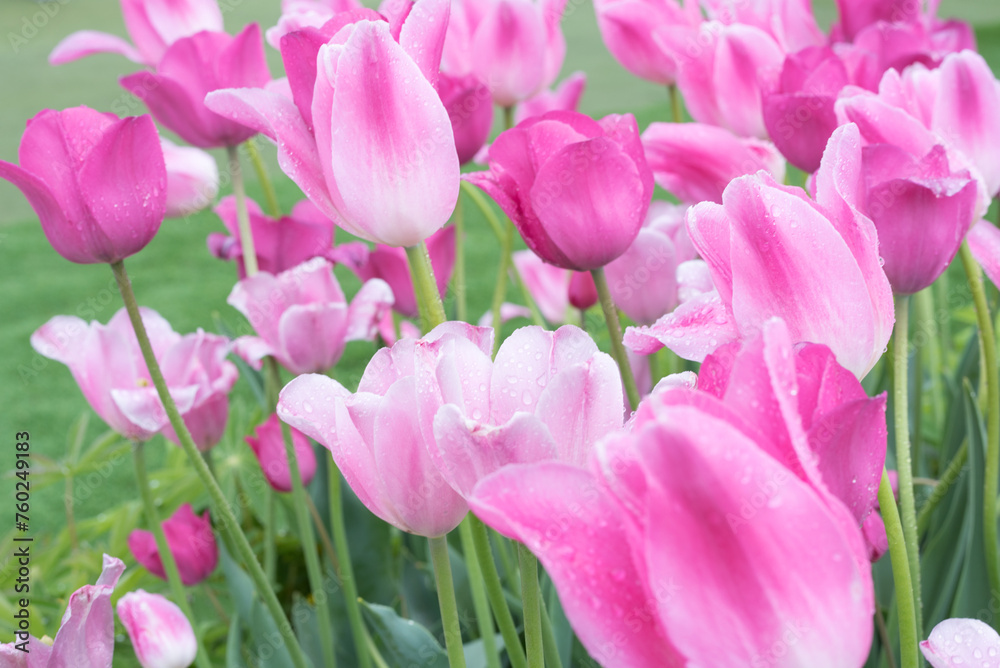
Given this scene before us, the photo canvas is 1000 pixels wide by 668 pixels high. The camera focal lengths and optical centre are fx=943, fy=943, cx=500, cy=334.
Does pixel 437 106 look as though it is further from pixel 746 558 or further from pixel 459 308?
pixel 459 308

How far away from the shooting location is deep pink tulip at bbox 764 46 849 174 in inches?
18.6

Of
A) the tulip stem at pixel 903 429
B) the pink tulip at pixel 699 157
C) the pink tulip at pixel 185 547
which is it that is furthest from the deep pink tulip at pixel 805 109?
the pink tulip at pixel 185 547

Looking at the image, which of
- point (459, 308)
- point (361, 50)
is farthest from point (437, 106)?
point (459, 308)

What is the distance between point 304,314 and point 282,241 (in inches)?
4.1

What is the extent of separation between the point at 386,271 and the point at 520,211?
0.37m

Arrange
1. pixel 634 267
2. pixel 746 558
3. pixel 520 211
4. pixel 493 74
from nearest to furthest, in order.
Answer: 1. pixel 746 558
2. pixel 520 211
3. pixel 634 267
4. pixel 493 74

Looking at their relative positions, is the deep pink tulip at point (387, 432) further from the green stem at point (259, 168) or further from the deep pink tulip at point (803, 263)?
the green stem at point (259, 168)

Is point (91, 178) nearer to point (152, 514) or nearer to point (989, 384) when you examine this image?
point (152, 514)

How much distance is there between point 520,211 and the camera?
1.43 ft

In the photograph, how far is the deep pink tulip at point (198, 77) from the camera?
573 mm

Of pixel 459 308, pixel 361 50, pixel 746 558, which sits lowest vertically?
pixel 459 308

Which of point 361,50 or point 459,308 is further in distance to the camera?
point 459,308

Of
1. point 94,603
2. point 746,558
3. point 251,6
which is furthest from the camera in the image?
point 251,6

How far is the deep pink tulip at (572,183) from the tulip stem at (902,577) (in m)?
0.17
